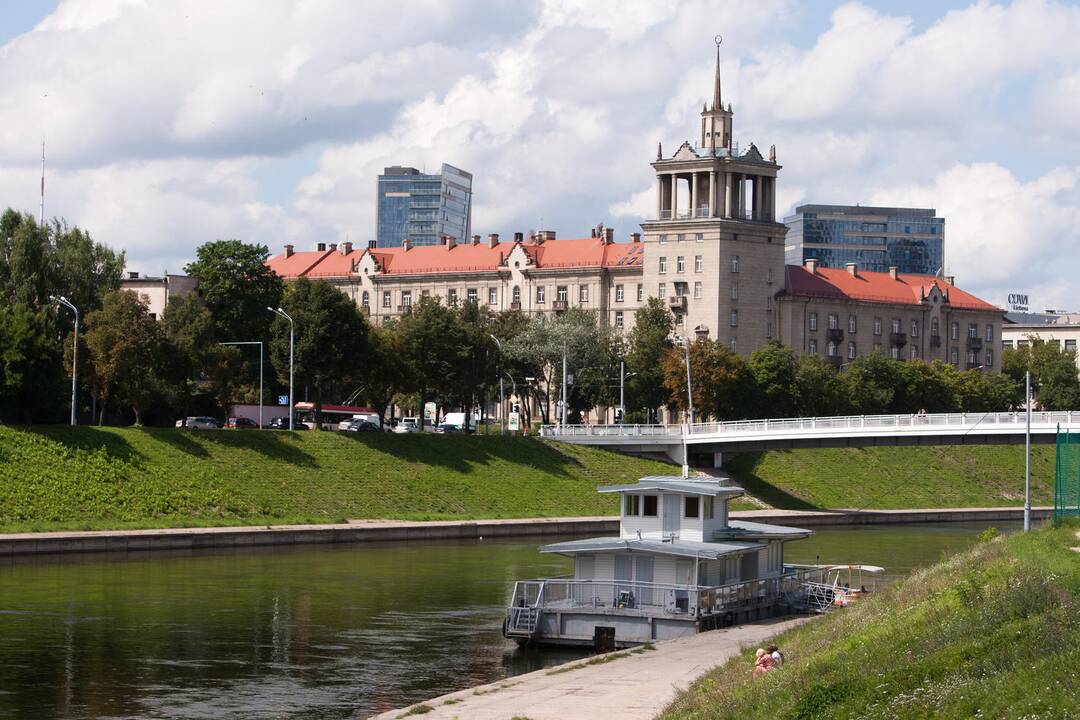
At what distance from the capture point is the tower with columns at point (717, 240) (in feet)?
559

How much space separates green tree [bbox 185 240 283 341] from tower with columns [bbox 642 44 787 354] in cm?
5333

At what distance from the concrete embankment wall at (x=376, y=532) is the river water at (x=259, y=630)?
1718 mm

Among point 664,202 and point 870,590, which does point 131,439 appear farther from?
point 664,202

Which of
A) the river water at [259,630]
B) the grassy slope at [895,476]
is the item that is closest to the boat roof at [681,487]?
the river water at [259,630]

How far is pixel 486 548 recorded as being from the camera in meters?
88.0

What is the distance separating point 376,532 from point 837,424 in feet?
115

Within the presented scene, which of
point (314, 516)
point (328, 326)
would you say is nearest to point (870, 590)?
point (314, 516)

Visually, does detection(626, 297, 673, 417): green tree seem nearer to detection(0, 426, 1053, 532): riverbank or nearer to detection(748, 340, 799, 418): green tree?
detection(748, 340, 799, 418): green tree

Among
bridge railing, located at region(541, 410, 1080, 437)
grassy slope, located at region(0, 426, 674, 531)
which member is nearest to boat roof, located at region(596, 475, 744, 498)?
grassy slope, located at region(0, 426, 674, 531)

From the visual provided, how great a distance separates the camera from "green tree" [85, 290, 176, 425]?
103 m

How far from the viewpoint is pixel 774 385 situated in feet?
473

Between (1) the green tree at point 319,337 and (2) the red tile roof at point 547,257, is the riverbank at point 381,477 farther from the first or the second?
(2) the red tile roof at point 547,257

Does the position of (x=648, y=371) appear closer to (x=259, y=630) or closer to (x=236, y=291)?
(x=236, y=291)

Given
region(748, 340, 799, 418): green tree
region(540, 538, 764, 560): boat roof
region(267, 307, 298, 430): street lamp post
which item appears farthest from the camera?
region(748, 340, 799, 418): green tree
